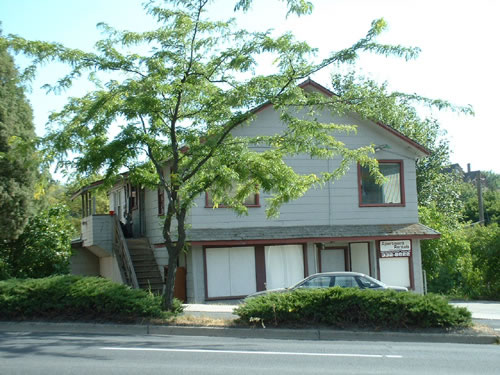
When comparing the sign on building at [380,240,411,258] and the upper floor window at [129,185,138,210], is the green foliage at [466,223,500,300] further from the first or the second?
the upper floor window at [129,185,138,210]

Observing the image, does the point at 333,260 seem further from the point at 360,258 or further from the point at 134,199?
the point at 134,199

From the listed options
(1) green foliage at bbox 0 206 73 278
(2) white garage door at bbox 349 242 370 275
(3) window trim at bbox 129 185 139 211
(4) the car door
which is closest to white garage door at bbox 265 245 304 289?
(2) white garage door at bbox 349 242 370 275

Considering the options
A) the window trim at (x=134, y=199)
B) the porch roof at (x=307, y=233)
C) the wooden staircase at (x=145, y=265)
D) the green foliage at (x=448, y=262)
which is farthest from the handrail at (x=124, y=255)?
the green foliage at (x=448, y=262)

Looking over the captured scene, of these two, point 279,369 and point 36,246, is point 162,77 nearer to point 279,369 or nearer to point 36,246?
point 279,369

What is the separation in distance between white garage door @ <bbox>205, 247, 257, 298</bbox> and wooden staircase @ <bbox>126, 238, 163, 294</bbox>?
2.25 metres

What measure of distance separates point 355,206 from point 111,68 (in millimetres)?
12267

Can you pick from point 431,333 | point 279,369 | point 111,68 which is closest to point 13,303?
point 111,68

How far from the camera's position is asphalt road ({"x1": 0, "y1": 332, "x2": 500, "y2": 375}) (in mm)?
8453

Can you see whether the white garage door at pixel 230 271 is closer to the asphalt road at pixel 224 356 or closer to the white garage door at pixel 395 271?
the white garage door at pixel 395 271

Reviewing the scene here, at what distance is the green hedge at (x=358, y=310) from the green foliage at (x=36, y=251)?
11686mm

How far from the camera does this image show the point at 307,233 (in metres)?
21.3

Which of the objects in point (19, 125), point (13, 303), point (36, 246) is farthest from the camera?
point (36, 246)

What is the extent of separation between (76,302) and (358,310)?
588 centimetres

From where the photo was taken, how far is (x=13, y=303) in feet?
42.7
